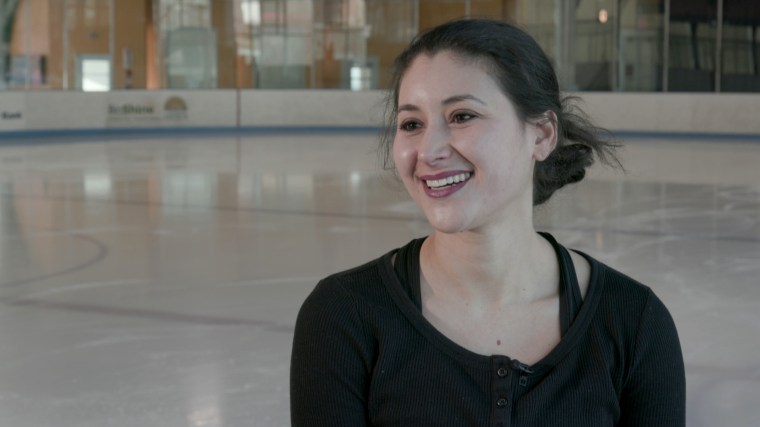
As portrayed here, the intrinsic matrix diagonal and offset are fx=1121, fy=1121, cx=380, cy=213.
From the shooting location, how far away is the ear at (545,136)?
167 centimetres

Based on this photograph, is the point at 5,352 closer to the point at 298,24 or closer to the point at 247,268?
the point at 247,268

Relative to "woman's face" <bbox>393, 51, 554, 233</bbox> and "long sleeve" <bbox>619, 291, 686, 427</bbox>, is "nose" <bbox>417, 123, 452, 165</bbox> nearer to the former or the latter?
"woman's face" <bbox>393, 51, 554, 233</bbox>

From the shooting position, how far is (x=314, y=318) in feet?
5.21

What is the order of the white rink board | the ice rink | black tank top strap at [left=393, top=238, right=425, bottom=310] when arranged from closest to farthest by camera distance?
1. black tank top strap at [left=393, top=238, right=425, bottom=310]
2. the ice rink
3. the white rink board

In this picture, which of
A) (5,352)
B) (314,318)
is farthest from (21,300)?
(314,318)

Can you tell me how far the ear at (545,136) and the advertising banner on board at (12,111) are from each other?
55.7 feet

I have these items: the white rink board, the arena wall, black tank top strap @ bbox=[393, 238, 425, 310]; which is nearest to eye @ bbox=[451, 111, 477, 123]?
black tank top strap @ bbox=[393, 238, 425, 310]

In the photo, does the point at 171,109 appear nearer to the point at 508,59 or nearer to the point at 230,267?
the point at 230,267

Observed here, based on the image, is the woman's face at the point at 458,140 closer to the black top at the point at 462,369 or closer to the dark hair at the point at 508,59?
the dark hair at the point at 508,59

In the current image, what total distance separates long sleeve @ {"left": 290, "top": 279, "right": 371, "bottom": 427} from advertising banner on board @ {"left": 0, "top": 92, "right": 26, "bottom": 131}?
17.0m

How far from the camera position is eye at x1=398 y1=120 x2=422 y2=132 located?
1.62 m

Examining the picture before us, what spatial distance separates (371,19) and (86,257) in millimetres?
16237

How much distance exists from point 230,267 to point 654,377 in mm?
4651

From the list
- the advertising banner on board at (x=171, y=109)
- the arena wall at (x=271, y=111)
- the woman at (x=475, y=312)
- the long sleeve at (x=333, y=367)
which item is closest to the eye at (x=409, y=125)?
the woman at (x=475, y=312)
